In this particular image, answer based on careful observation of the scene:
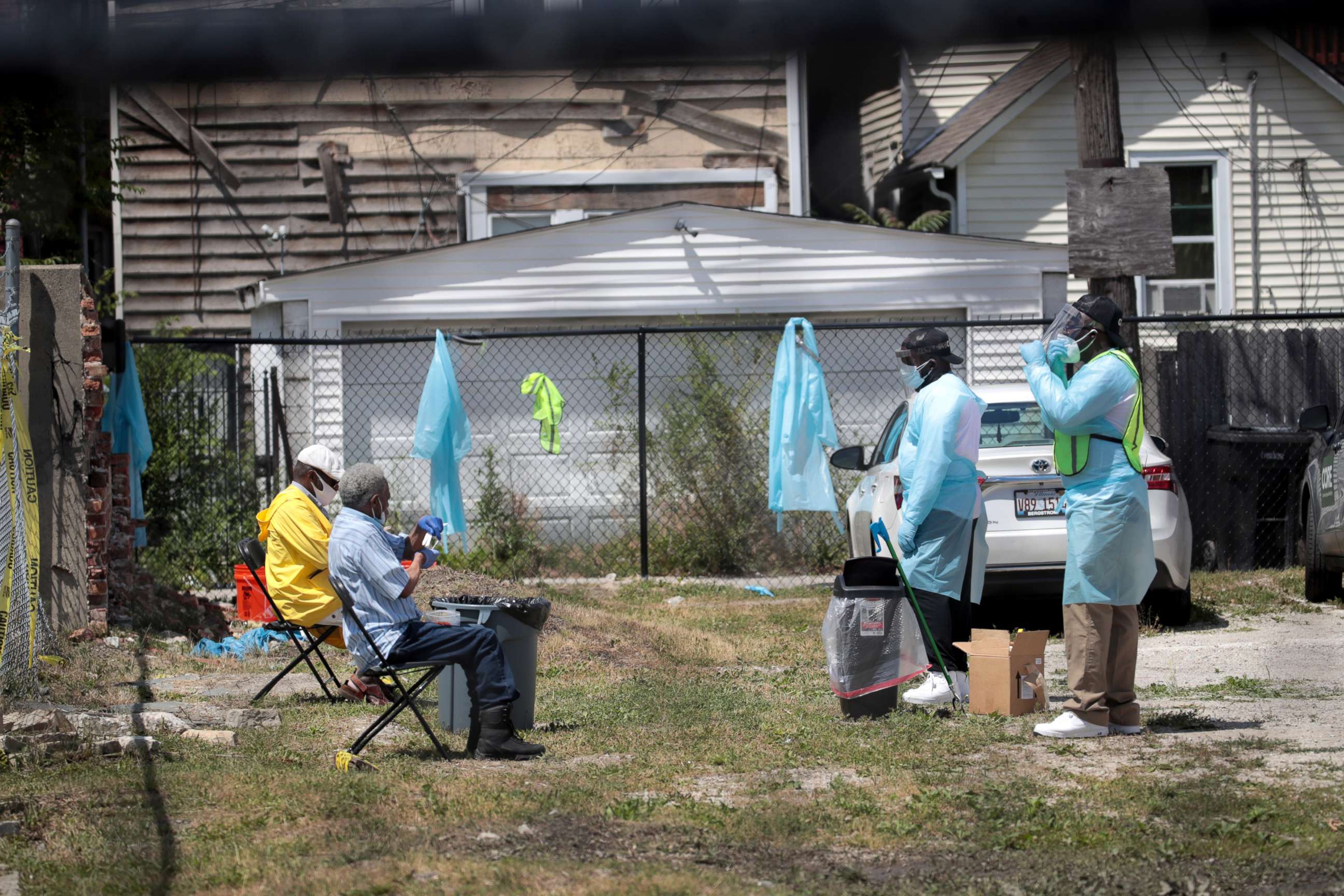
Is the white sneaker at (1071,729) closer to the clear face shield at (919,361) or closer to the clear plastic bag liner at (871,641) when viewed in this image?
the clear plastic bag liner at (871,641)

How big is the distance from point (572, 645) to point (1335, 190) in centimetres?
1245

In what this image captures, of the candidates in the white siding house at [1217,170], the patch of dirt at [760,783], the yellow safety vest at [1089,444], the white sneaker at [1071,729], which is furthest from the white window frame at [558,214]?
the patch of dirt at [760,783]

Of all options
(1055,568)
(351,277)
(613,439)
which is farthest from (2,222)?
(1055,568)

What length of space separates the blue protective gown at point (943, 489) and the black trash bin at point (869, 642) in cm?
26

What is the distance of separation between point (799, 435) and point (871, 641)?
18.5 feet

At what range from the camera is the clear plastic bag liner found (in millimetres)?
6242

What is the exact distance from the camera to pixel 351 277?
13.3 meters

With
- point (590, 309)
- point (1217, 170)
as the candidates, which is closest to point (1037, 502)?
point (590, 309)

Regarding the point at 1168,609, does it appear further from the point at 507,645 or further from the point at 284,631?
the point at 284,631

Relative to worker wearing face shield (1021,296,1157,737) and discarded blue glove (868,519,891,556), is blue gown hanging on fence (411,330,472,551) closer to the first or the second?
discarded blue glove (868,519,891,556)

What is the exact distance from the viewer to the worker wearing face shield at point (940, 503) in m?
6.49

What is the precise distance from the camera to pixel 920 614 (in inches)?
256

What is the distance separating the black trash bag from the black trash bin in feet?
4.33

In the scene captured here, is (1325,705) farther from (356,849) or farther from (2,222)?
(2,222)
